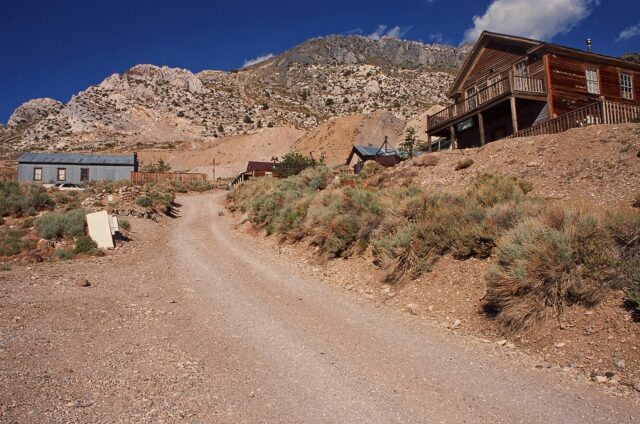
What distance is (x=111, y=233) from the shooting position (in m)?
17.2

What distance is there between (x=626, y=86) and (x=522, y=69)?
6311 millimetres

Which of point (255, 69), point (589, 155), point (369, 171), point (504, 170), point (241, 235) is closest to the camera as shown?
point (589, 155)

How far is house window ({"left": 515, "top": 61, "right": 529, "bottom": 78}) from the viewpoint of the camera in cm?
2435

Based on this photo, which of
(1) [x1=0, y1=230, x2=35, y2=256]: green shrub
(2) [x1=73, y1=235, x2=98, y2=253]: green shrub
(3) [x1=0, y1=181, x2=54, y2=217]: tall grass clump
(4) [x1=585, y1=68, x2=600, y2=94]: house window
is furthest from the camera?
(3) [x1=0, y1=181, x2=54, y2=217]: tall grass clump

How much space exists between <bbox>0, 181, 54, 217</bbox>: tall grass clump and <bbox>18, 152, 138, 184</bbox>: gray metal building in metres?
22.1

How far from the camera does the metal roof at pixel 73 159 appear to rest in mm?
50656

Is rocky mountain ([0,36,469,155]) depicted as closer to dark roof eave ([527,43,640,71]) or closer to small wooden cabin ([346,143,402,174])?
small wooden cabin ([346,143,402,174])

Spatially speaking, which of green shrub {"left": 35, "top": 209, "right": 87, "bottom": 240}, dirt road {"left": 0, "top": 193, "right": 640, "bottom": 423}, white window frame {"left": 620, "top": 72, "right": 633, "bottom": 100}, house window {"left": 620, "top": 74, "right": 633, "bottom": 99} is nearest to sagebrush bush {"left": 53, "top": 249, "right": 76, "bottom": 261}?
green shrub {"left": 35, "top": 209, "right": 87, "bottom": 240}

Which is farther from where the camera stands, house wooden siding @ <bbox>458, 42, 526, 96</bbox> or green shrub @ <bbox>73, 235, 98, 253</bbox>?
house wooden siding @ <bbox>458, 42, 526, 96</bbox>

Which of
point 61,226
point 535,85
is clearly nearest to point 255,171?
point 61,226

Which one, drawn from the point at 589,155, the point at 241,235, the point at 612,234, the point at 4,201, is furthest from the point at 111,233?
the point at 589,155

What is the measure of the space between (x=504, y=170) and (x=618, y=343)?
40.9ft

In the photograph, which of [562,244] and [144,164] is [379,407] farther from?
[144,164]

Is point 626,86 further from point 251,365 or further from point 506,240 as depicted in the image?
point 251,365
